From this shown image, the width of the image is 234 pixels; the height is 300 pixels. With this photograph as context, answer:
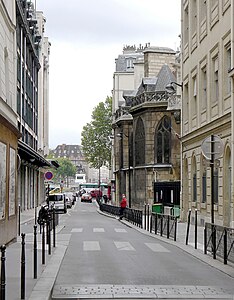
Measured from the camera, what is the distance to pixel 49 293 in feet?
33.6

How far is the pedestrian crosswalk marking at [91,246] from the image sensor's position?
19247mm

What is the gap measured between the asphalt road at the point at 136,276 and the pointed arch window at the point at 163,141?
1432 inches

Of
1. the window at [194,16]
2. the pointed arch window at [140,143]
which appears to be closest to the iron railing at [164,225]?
the window at [194,16]

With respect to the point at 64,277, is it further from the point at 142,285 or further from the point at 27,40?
the point at 27,40

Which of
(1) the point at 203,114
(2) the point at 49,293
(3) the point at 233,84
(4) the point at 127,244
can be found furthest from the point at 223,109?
(2) the point at 49,293

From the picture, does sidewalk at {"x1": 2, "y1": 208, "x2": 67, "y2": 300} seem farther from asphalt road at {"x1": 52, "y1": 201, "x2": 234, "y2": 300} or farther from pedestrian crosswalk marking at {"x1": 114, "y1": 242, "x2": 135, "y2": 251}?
pedestrian crosswalk marking at {"x1": 114, "y1": 242, "x2": 135, "y2": 251}

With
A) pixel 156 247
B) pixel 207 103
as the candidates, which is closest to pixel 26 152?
pixel 207 103

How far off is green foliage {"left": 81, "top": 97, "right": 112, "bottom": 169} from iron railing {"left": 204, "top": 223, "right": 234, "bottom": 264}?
256 ft

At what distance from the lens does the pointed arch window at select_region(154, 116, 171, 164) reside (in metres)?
55.8

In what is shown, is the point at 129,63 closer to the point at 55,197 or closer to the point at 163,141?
the point at 163,141

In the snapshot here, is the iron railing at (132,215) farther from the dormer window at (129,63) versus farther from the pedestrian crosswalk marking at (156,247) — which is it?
the dormer window at (129,63)

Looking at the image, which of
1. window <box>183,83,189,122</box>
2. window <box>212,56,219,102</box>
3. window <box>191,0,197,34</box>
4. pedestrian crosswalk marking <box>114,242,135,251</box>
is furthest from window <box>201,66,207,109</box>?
pedestrian crosswalk marking <box>114,242,135,251</box>

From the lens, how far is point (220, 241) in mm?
16141

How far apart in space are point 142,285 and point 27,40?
157ft
